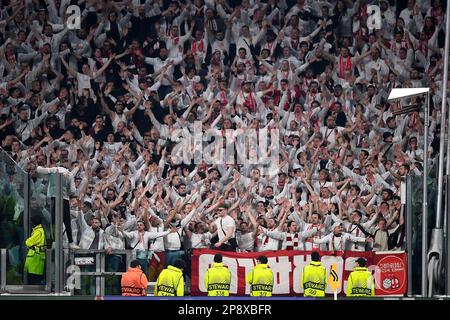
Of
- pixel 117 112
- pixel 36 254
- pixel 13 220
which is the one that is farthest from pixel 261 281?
pixel 117 112

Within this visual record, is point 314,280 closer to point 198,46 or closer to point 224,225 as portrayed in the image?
point 224,225

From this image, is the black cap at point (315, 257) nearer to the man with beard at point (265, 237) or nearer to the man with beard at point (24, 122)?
the man with beard at point (265, 237)

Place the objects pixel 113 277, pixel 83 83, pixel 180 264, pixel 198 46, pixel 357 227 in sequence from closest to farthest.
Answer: pixel 113 277, pixel 180 264, pixel 357 227, pixel 83 83, pixel 198 46

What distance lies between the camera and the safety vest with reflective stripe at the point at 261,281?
37.0ft

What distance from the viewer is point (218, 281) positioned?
1126 cm

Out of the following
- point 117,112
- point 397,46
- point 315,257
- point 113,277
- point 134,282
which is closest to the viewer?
point 134,282

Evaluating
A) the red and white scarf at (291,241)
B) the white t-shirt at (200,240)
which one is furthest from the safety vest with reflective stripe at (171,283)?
the red and white scarf at (291,241)

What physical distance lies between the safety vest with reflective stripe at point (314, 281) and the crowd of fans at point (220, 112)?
5.61 feet

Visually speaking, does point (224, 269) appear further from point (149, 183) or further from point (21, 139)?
point (21, 139)

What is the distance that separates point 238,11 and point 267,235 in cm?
431

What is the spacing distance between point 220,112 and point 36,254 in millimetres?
6012

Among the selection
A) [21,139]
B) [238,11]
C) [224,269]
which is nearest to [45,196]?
[224,269]

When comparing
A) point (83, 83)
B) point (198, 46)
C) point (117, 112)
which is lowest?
point (117, 112)

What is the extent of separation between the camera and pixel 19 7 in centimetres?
1550
